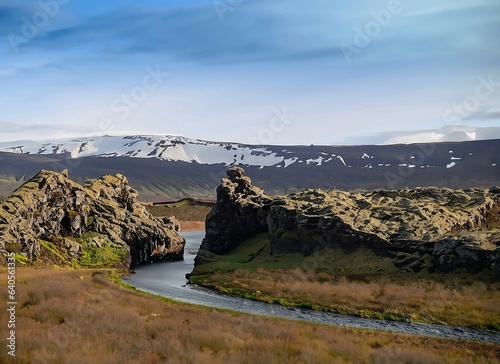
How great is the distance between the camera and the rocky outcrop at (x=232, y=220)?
289 feet

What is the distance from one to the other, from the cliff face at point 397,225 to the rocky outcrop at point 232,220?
0.20m

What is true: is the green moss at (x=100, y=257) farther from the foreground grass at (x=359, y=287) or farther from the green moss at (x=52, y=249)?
the foreground grass at (x=359, y=287)

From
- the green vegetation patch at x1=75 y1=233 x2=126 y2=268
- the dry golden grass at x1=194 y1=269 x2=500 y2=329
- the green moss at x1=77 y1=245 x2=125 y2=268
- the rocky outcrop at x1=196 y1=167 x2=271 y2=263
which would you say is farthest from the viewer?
the rocky outcrop at x1=196 y1=167 x2=271 y2=263

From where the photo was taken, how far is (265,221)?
3538 inches

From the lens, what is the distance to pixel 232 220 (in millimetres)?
89562

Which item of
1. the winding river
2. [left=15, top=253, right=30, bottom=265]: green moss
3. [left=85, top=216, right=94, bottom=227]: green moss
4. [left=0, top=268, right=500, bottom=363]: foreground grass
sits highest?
[left=85, top=216, right=94, bottom=227]: green moss

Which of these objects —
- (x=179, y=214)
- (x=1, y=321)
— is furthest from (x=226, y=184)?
(x=179, y=214)


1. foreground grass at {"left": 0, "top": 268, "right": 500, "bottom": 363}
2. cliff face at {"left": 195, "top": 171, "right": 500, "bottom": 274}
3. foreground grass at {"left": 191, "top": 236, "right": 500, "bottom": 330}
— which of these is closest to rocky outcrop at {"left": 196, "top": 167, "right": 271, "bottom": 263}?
cliff face at {"left": 195, "top": 171, "right": 500, "bottom": 274}

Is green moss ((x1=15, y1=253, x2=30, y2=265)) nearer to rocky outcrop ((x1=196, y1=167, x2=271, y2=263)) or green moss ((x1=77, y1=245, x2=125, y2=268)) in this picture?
green moss ((x1=77, y1=245, x2=125, y2=268))

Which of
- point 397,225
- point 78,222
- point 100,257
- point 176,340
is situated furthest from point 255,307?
point 78,222

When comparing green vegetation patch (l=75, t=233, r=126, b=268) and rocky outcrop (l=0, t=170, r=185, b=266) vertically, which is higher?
rocky outcrop (l=0, t=170, r=185, b=266)

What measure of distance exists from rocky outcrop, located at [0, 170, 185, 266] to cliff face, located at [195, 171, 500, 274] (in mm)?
12856

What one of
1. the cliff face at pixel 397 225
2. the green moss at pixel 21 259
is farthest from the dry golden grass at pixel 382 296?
the green moss at pixel 21 259

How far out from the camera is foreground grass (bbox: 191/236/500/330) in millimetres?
44625
